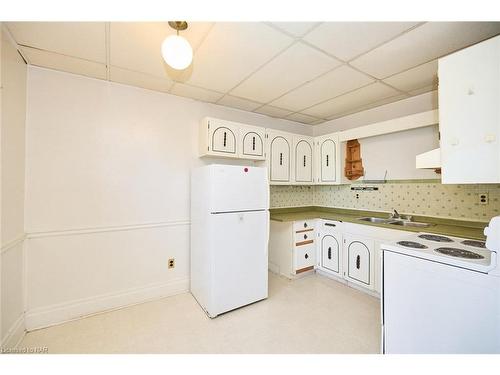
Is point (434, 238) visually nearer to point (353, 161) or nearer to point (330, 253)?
point (330, 253)

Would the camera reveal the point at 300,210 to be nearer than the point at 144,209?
No

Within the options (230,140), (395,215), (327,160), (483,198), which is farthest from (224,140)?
(483,198)

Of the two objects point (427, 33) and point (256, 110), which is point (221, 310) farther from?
point (427, 33)

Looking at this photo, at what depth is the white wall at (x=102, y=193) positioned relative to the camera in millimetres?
1954

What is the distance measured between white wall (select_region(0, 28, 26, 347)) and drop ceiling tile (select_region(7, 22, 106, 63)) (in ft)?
0.47

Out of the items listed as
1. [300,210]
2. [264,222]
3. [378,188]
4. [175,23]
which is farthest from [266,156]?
[175,23]

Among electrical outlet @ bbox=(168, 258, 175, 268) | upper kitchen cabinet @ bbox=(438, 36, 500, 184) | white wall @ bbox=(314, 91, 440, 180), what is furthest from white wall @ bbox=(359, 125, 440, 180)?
electrical outlet @ bbox=(168, 258, 175, 268)

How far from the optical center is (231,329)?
1935mm

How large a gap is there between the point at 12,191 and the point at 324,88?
2931 mm

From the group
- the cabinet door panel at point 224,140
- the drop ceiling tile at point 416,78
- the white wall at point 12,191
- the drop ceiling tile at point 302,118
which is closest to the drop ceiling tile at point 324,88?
the drop ceiling tile at point 416,78

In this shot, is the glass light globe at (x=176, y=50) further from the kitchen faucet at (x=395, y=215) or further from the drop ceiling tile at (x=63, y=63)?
the kitchen faucet at (x=395, y=215)

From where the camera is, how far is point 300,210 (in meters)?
3.68
